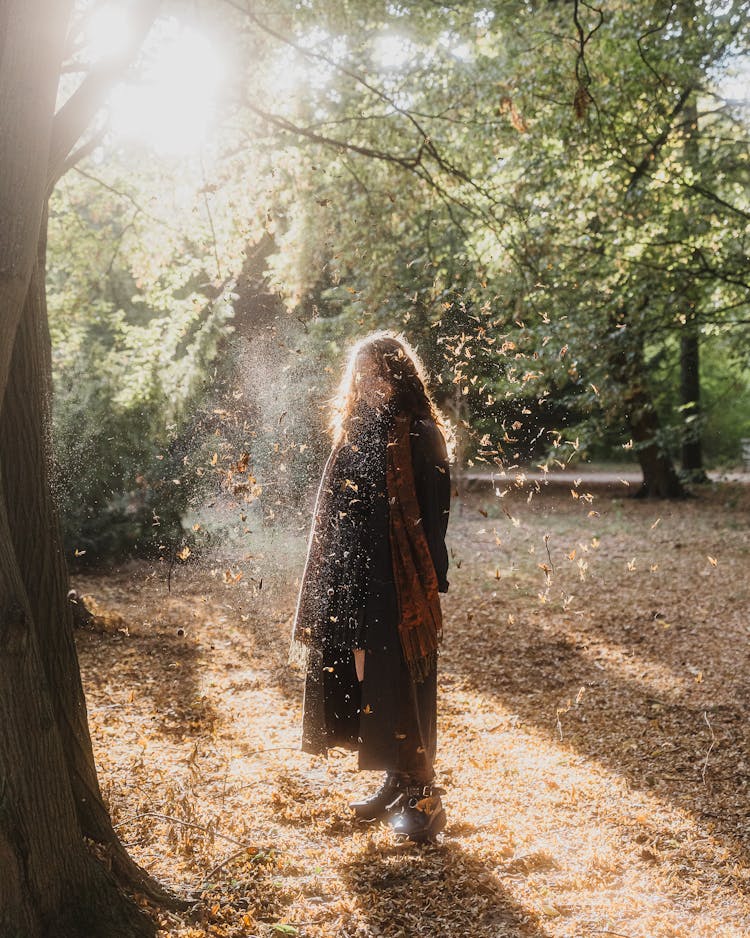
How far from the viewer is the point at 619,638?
7.76 metres

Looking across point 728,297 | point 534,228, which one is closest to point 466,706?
point 534,228

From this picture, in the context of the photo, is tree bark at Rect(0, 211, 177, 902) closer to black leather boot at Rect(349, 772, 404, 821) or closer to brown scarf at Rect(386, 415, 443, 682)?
black leather boot at Rect(349, 772, 404, 821)

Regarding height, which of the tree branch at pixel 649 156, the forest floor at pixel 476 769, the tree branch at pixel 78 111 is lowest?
the forest floor at pixel 476 769

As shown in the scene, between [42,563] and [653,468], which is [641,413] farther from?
[42,563]

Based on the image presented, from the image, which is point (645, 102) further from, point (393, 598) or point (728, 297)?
point (393, 598)

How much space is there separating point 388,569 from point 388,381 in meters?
0.86

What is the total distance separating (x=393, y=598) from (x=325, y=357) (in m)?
8.21

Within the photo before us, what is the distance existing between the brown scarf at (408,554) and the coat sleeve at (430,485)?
1.5 inches

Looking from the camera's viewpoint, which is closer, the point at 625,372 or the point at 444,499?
the point at 444,499

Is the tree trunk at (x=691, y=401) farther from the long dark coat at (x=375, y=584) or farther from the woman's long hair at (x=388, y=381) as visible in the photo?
the long dark coat at (x=375, y=584)

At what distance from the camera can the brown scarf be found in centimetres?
378

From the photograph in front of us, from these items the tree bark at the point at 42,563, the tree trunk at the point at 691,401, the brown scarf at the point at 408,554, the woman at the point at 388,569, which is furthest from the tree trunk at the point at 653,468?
the tree bark at the point at 42,563

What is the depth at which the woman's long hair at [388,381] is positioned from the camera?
391cm

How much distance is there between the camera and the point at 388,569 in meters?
3.82
